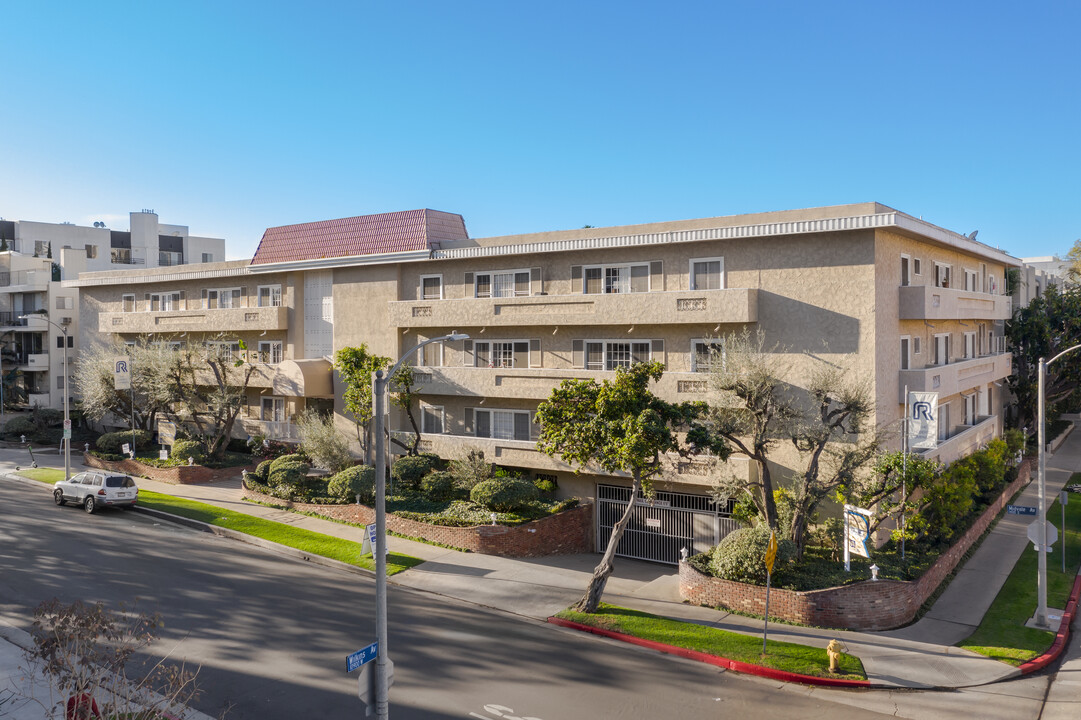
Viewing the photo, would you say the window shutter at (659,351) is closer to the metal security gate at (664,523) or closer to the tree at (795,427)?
the tree at (795,427)

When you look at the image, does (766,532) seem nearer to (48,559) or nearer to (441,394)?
(441,394)

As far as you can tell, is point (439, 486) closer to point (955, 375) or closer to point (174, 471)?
point (174, 471)

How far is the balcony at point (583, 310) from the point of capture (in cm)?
2548

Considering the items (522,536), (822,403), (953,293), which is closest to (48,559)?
(522,536)

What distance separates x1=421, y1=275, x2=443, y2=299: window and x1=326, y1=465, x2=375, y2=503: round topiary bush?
25.5 feet

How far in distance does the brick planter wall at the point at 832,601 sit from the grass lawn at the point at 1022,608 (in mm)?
1637

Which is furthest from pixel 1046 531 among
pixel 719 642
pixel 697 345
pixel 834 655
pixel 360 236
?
pixel 360 236

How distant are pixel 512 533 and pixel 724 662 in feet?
34.0

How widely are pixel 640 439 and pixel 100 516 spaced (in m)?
22.9

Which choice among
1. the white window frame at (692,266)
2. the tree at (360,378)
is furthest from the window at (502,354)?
the white window frame at (692,266)

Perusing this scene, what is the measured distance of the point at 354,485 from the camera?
97.6ft

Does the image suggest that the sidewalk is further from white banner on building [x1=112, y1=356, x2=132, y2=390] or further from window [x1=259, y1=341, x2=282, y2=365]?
white banner on building [x1=112, y1=356, x2=132, y2=390]

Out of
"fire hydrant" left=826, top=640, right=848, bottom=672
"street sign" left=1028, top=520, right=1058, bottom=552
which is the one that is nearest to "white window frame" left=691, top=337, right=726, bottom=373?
"street sign" left=1028, top=520, right=1058, bottom=552

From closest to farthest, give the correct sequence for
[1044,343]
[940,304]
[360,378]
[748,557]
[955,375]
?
[748,557]
[940,304]
[955,375]
[360,378]
[1044,343]
